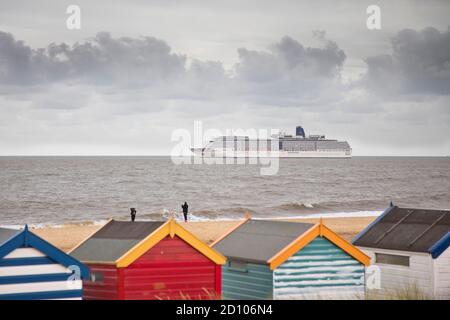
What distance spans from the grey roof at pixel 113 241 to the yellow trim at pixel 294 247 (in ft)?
6.40

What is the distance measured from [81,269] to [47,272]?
18.0 inches

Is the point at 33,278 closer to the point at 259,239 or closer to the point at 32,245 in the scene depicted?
the point at 32,245

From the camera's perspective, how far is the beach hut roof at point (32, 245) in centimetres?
1077

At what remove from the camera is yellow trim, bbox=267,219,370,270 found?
13.1 m

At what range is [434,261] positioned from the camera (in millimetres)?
15133

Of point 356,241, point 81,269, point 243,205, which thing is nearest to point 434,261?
point 356,241

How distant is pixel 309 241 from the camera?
44.2 feet

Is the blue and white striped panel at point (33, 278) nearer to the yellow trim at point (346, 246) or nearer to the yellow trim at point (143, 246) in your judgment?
the yellow trim at point (143, 246)

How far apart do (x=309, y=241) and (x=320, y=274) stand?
62 centimetres

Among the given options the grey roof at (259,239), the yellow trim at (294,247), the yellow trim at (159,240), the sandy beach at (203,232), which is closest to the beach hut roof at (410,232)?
the grey roof at (259,239)

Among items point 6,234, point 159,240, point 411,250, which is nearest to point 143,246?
Result: point 159,240

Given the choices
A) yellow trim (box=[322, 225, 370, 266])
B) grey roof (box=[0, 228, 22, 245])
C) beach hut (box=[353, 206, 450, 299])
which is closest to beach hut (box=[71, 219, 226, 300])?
grey roof (box=[0, 228, 22, 245])

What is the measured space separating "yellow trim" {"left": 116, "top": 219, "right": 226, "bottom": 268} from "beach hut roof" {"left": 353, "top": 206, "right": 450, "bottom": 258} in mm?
4733

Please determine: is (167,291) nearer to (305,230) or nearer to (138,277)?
(138,277)
